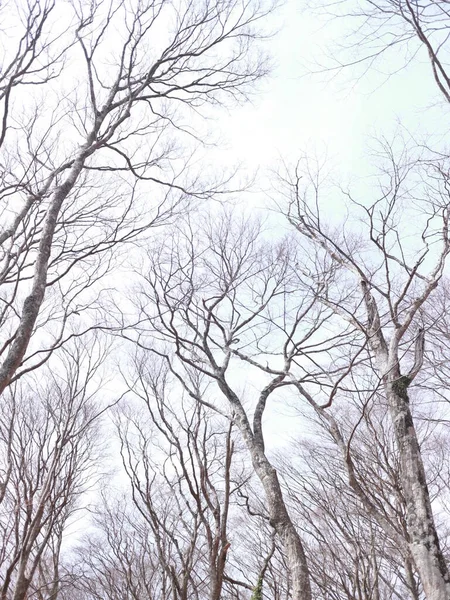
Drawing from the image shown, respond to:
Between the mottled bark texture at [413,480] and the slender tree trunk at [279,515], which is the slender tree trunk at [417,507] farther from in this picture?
the slender tree trunk at [279,515]

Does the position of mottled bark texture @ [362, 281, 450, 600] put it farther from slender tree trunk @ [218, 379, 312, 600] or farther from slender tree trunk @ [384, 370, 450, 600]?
slender tree trunk @ [218, 379, 312, 600]

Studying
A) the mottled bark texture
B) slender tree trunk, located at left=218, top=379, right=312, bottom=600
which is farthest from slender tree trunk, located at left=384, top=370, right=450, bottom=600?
slender tree trunk, located at left=218, top=379, right=312, bottom=600

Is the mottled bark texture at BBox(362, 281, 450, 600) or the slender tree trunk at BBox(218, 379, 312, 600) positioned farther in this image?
the slender tree trunk at BBox(218, 379, 312, 600)

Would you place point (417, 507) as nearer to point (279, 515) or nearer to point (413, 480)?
point (413, 480)

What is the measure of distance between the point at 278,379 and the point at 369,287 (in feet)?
5.73

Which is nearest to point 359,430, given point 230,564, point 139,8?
point 230,564

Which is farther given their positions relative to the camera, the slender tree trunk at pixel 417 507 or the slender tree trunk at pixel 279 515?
the slender tree trunk at pixel 279 515

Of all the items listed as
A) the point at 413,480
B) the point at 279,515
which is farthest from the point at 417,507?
the point at 279,515

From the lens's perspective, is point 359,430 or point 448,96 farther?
point 359,430

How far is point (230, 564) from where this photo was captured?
1195cm

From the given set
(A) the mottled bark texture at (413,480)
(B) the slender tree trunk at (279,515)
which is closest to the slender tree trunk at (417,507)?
(A) the mottled bark texture at (413,480)

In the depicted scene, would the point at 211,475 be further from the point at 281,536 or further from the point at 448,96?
the point at 448,96

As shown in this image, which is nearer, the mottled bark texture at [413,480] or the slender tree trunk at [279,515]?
the mottled bark texture at [413,480]

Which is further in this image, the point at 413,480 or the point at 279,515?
the point at 279,515
